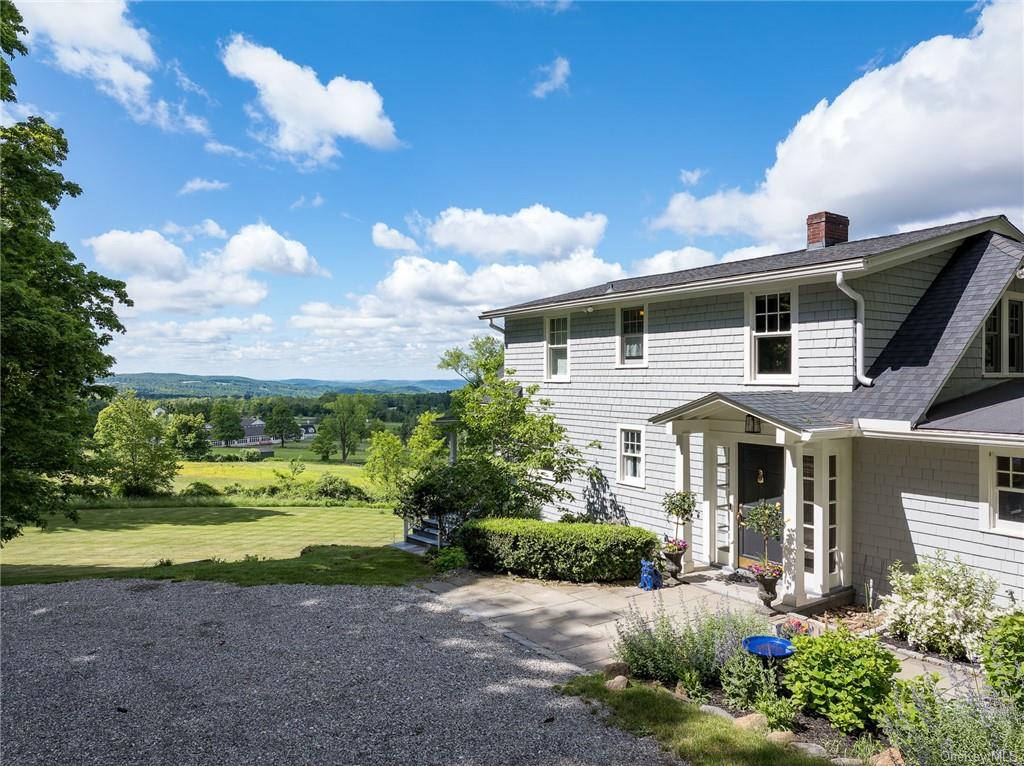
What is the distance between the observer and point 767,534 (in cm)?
948

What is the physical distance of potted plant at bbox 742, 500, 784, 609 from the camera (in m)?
9.02

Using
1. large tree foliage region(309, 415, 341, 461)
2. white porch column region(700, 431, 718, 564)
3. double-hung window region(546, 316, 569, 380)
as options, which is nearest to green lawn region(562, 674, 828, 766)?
white porch column region(700, 431, 718, 564)

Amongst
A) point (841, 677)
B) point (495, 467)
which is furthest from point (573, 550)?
point (841, 677)

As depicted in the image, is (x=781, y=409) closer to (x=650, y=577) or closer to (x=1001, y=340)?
(x=650, y=577)

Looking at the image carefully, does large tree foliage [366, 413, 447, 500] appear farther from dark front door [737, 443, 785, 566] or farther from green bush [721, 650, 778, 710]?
green bush [721, 650, 778, 710]

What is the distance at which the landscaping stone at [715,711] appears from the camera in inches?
217

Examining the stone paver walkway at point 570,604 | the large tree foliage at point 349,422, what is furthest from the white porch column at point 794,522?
the large tree foliage at point 349,422

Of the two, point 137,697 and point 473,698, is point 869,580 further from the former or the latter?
point 137,697

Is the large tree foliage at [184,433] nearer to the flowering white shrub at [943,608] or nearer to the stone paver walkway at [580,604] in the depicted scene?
the stone paver walkway at [580,604]

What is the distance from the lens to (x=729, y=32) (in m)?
13.5

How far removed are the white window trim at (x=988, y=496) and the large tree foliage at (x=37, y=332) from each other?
13977 millimetres

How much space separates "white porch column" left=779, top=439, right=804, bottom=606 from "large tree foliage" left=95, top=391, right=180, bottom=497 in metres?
39.4

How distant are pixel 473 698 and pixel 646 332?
9.35 meters

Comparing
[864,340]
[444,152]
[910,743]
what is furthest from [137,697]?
[444,152]
